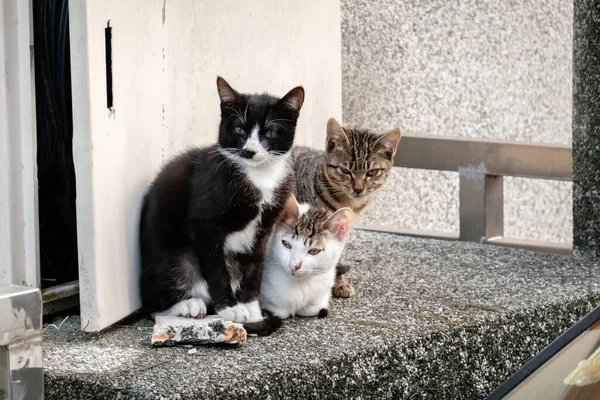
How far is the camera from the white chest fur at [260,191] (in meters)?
2.65

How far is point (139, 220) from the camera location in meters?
2.77

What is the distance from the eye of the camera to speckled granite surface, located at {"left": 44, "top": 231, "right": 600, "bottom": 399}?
2227 millimetres

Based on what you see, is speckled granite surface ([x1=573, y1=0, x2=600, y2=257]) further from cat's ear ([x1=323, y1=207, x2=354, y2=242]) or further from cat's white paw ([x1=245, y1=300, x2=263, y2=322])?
cat's white paw ([x1=245, y1=300, x2=263, y2=322])

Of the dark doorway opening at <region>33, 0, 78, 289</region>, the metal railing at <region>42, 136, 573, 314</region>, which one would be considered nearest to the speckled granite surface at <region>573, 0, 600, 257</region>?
the metal railing at <region>42, 136, 573, 314</region>

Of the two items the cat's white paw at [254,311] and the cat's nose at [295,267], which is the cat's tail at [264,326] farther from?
the cat's nose at [295,267]

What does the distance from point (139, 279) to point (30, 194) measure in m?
0.41

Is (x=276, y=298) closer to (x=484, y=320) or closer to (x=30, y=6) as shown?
(x=484, y=320)

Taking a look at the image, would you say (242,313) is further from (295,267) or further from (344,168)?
(344,168)

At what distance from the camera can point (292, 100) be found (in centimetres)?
268

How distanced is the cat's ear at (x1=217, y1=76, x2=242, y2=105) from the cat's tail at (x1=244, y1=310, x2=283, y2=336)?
61cm

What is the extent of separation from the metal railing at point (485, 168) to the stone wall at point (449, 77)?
0.35 m

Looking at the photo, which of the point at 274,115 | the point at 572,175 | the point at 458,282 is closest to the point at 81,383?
the point at 274,115

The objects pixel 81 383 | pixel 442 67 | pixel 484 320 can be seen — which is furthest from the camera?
pixel 442 67

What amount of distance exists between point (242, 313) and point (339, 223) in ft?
1.29
